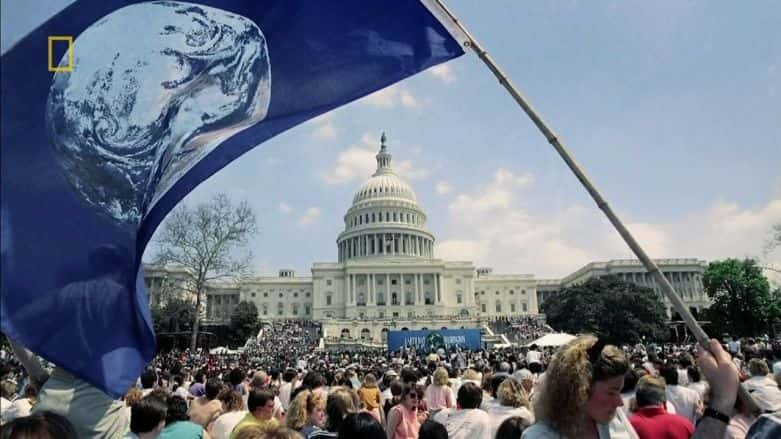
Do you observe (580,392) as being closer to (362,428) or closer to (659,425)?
(362,428)

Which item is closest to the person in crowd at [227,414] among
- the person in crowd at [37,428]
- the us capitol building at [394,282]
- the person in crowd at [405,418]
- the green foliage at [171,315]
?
the person in crowd at [405,418]

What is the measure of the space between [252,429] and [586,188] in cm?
232

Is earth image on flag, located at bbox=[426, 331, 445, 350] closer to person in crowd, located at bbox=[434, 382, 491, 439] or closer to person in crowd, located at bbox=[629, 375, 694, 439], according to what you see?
person in crowd, located at bbox=[434, 382, 491, 439]

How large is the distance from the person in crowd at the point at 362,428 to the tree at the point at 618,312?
62146 mm

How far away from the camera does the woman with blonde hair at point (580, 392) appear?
3.08m

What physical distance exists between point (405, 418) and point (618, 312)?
65263 mm

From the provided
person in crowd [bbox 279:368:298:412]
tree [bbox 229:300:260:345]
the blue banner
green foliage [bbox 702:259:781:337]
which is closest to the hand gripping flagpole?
person in crowd [bbox 279:368:298:412]

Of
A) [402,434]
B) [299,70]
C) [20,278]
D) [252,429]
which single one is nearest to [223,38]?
[299,70]

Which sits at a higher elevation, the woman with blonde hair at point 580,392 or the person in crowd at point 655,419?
the woman with blonde hair at point 580,392

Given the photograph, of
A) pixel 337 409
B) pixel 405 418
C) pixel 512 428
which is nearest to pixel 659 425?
pixel 512 428

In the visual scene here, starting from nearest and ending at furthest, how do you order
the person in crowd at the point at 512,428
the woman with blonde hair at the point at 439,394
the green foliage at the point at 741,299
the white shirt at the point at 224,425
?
the person in crowd at the point at 512,428, the white shirt at the point at 224,425, the woman with blonde hair at the point at 439,394, the green foliage at the point at 741,299

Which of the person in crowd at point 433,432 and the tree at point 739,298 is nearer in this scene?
the person in crowd at point 433,432

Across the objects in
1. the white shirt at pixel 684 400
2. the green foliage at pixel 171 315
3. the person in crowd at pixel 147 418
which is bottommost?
the white shirt at pixel 684 400

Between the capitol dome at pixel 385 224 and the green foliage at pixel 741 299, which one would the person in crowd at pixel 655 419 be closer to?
the green foliage at pixel 741 299
